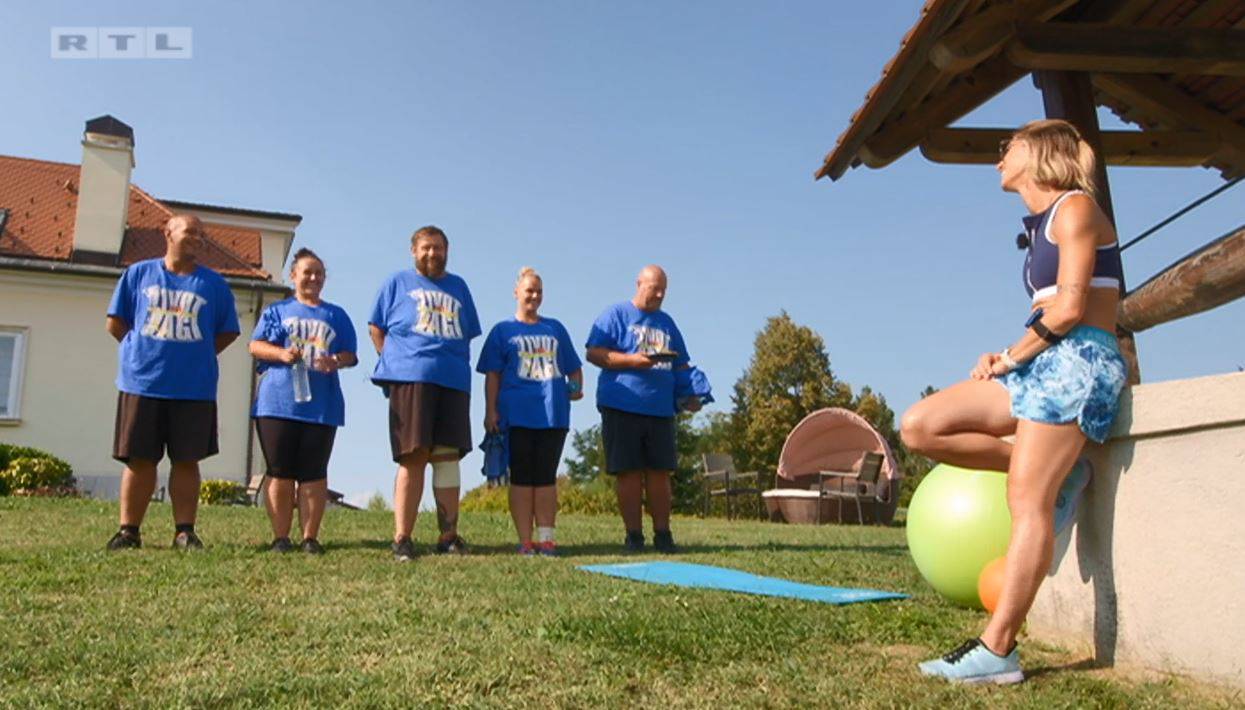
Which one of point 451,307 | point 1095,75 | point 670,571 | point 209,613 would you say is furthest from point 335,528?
point 1095,75

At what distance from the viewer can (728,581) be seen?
202 inches

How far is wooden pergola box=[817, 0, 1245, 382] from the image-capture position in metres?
4.84

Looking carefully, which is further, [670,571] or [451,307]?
[451,307]

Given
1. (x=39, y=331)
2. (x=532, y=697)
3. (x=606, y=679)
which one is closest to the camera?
Answer: (x=532, y=697)

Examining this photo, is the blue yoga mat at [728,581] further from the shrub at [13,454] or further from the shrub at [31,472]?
the shrub at [13,454]

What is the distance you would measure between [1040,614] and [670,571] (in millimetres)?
2302

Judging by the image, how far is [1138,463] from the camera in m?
3.05

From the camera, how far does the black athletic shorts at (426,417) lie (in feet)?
20.5

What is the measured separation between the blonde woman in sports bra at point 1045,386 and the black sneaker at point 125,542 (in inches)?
202

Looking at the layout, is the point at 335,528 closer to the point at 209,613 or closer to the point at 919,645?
the point at 209,613

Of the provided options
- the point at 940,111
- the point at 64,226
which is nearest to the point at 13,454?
the point at 64,226

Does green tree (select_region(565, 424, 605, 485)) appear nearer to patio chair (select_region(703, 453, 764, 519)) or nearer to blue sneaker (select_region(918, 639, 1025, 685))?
patio chair (select_region(703, 453, 764, 519))

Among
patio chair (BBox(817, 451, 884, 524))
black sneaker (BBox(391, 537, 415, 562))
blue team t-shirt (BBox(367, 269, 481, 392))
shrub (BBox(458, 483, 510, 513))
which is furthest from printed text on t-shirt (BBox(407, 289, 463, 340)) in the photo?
patio chair (BBox(817, 451, 884, 524))

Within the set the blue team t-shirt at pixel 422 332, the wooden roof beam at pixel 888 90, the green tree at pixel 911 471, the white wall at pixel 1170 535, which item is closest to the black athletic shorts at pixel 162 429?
the blue team t-shirt at pixel 422 332
